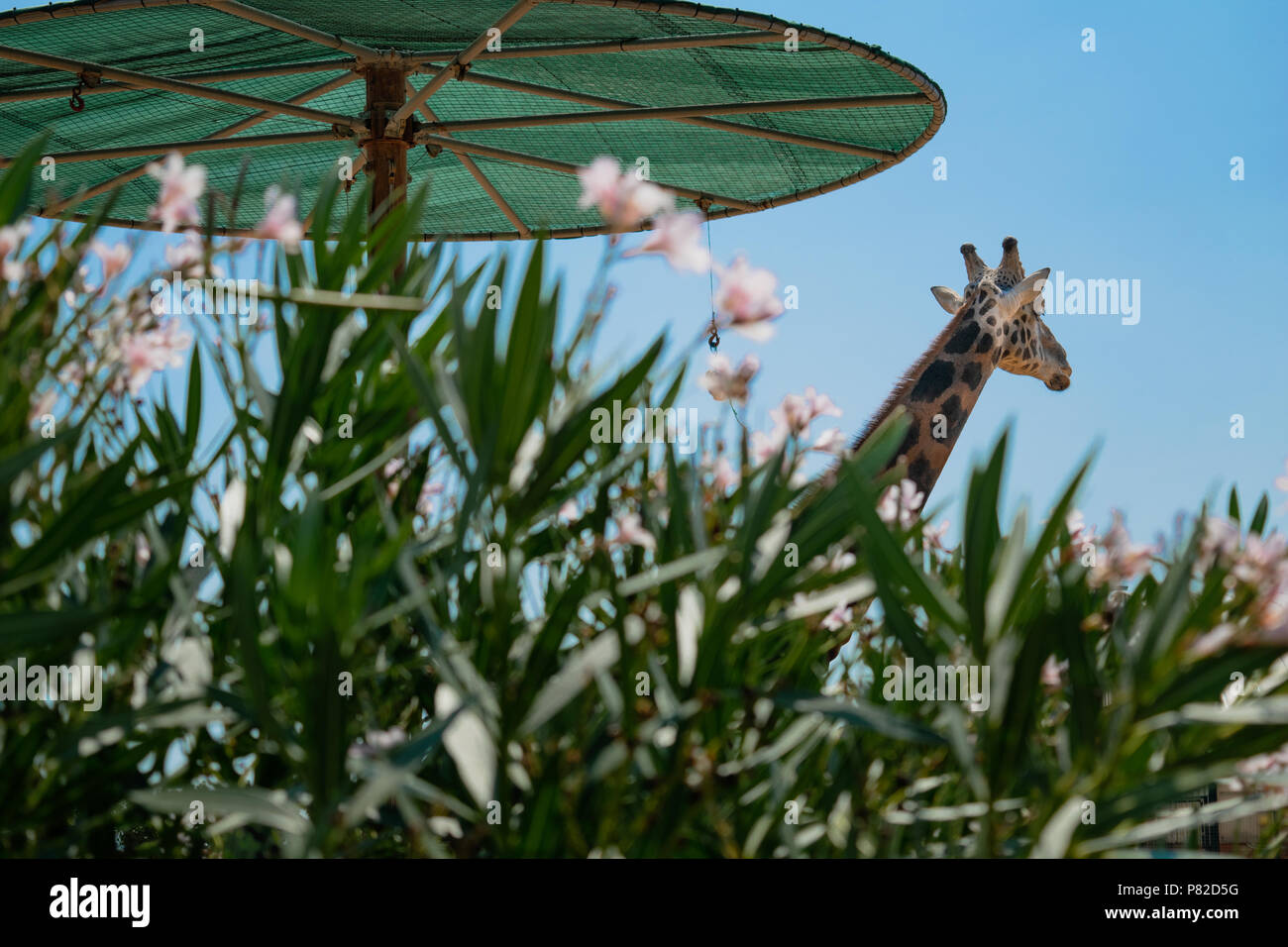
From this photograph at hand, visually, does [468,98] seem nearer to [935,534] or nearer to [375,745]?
[935,534]

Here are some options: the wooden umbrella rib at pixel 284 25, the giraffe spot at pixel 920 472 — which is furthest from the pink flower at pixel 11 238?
the giraffe spot at pixel 920 472

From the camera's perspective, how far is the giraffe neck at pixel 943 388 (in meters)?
4.10

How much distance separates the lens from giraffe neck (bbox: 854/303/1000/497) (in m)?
4.10

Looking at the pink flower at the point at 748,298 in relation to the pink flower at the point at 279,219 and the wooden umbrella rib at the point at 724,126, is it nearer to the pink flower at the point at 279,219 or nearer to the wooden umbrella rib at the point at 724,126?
the pink flower at the point at 279,219

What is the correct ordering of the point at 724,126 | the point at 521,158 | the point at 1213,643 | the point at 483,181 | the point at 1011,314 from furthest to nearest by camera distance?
the point at 1011,314 < the point at 483,181 < the point at 521,158 < the point at 724,126 < the point at 1213,643

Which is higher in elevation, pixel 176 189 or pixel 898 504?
pixel 176 189

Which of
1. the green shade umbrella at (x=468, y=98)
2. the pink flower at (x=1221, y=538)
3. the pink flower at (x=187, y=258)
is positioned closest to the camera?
the pink flower at (x=1221, y=538)

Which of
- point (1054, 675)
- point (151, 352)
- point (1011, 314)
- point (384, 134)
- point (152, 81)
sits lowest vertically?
point (1054, 675)

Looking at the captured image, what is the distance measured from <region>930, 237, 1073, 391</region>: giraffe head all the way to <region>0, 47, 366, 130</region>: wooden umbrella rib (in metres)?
2.45

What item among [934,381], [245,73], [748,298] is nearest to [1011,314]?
[934,381]

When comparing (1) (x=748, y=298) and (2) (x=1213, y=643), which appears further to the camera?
(1) (x=748, y=298)

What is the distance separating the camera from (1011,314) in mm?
4680

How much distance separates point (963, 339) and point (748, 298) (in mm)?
3611
